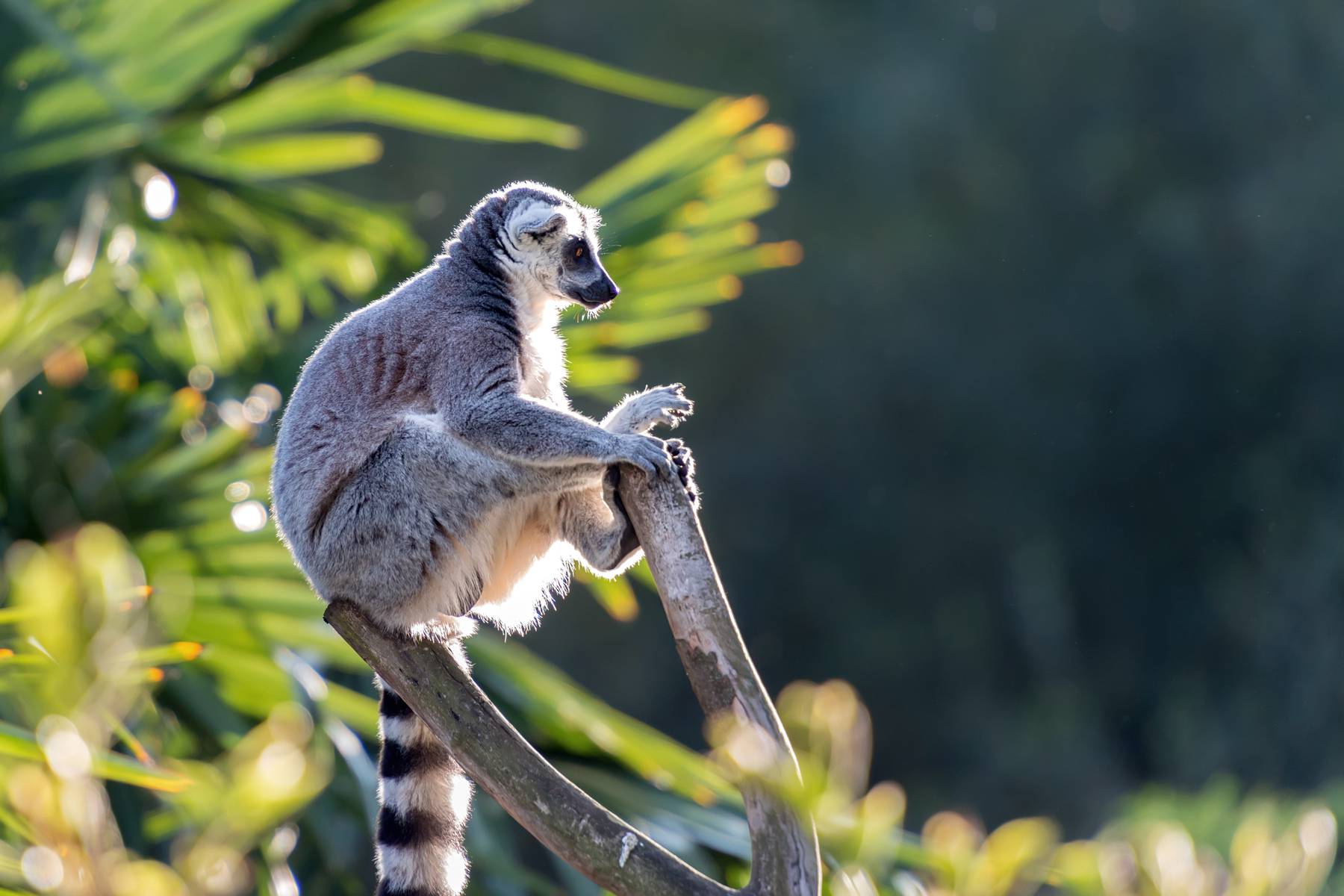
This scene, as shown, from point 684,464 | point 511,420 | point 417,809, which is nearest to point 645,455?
point 684,464

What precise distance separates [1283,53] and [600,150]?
562 centimetres

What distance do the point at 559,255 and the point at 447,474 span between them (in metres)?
0.53

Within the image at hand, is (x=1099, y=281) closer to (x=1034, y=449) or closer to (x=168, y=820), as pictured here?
(x=1034, y=449)

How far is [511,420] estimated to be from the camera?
2105mm

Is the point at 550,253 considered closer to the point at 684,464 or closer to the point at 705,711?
the point at 684,464

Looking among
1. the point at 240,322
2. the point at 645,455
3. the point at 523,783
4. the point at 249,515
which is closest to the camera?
the point at 523,783

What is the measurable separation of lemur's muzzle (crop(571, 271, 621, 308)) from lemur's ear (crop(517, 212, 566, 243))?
0.12 metres

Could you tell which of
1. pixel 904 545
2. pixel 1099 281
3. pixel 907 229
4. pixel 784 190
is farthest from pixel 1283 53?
pixel 904 545

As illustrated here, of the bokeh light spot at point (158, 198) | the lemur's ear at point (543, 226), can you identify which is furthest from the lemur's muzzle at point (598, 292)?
the bokeh light spot at point (158, 198)

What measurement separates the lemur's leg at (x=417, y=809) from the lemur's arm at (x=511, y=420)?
0.35 meters

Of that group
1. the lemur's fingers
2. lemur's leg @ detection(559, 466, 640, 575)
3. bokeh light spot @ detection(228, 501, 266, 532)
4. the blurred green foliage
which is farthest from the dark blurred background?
the lemur's fingers

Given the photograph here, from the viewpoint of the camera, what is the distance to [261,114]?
331 cm

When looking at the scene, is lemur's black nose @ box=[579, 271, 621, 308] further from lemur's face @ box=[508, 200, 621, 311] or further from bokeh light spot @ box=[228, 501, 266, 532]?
bokeh light spot @ box=[228, 501, 266, 532]

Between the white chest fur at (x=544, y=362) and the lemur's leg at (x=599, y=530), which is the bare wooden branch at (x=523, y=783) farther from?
the white chest fur at (x=544, y=362)
